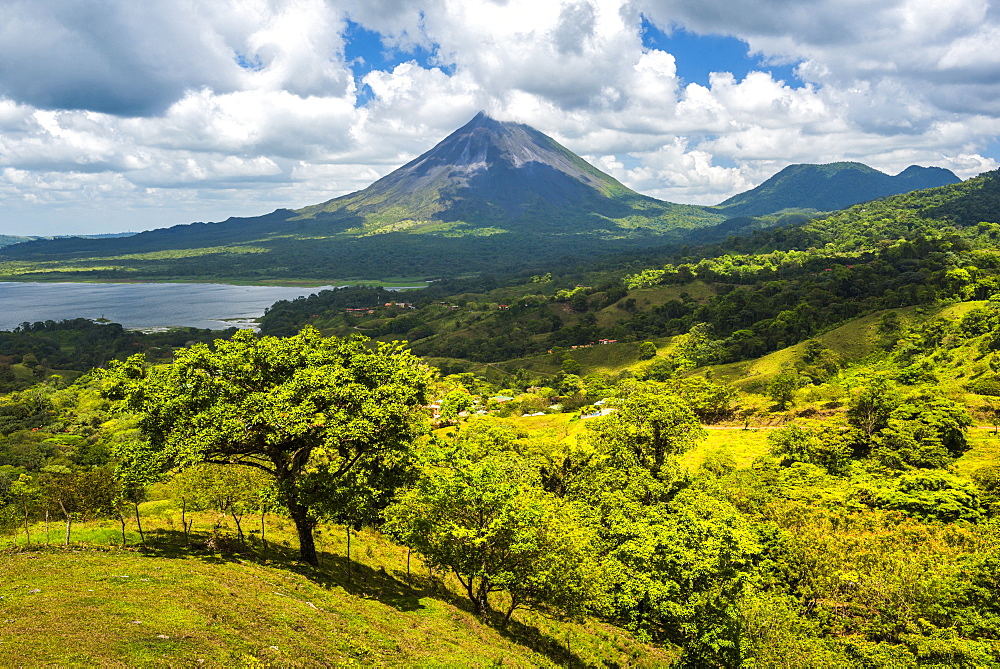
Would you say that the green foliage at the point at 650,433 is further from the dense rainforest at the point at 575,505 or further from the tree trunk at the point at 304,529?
the tree trunk at the point at 304,529

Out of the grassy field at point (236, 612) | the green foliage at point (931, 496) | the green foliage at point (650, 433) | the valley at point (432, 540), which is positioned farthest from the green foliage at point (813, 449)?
the grassy field at point (236, 612)

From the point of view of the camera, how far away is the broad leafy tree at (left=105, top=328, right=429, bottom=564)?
17438mm

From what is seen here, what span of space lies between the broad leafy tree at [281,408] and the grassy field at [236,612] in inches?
116

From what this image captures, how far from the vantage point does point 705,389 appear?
227 feet

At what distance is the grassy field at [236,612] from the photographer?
479 inches

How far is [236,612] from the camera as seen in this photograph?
14500 millimetres

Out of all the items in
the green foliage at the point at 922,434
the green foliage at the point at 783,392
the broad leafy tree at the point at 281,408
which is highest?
the broad leafy tree at the point at 281,408

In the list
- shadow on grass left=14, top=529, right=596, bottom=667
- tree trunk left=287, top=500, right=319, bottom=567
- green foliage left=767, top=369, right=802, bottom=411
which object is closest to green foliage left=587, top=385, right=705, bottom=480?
Result: shadow on grass left=14, top=529, right=596, bottom=667

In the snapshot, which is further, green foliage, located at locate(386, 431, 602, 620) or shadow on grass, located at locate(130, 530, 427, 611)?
shadow on grass, located at locate(130, 530, 427, 611)

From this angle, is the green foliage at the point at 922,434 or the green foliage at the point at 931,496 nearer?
the green foliage at the point at 931,496

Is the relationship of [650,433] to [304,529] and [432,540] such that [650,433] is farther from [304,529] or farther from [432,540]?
[304,529]

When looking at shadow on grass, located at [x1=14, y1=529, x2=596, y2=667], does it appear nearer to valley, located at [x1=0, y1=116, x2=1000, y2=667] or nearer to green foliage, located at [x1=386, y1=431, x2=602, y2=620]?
valley, located at [x1=0, y1=116, x2=1000, y2=667]

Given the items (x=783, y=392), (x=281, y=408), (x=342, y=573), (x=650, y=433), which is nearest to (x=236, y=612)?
(x=281, y=408)

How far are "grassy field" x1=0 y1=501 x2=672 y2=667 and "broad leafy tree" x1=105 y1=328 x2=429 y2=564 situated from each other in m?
2.94
